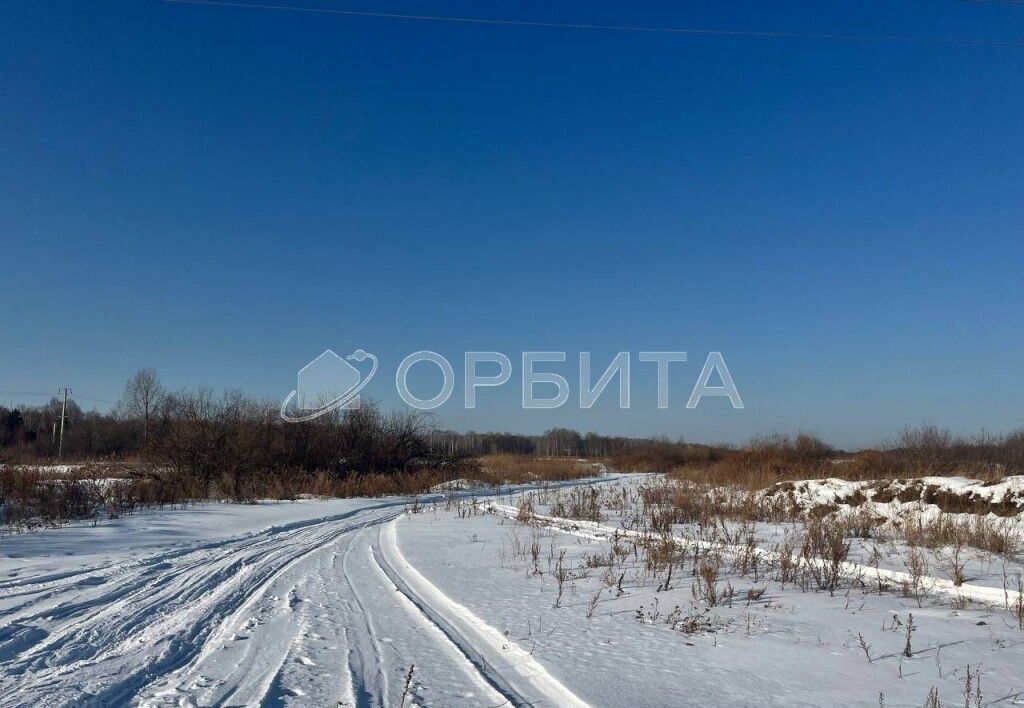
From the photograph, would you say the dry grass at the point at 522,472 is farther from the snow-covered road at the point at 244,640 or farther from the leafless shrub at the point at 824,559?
the snow-covered road at the point at 244,640

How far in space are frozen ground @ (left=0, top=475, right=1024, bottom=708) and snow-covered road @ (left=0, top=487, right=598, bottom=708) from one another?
20mm

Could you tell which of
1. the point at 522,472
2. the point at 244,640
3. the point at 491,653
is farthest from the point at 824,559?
the point at 522,472

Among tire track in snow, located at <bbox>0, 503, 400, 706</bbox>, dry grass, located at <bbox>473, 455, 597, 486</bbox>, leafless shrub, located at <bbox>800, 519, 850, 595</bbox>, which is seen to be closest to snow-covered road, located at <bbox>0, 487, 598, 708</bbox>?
tire track in snow, located at <bbox>0, 503, 400, 706</bbox>

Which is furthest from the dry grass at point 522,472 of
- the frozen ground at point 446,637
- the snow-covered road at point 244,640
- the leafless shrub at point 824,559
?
the snow-covered road at point 244,640

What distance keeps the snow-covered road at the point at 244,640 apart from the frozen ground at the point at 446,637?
0.06 ft

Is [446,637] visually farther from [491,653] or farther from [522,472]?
[522,472]

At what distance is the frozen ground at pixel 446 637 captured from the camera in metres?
3.93

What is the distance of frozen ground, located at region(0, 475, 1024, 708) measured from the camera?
12.9ft

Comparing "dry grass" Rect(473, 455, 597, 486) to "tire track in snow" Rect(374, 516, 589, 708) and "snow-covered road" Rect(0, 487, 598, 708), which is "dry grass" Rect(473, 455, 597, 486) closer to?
"snow-covered road" Rect(0, 487, 598, 708)

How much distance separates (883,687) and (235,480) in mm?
25245

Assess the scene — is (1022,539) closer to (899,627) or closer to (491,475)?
(899,627)

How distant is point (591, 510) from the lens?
52.0 feet

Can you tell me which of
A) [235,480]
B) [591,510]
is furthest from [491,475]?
[591,510]

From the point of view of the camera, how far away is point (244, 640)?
16.1ft
